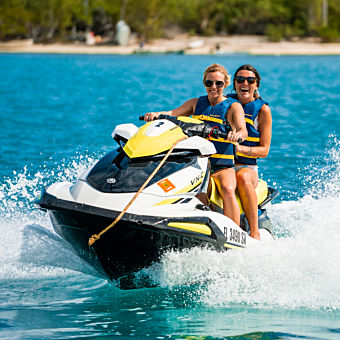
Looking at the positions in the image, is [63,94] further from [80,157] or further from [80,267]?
[80,267]

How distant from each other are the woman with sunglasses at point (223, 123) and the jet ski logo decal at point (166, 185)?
1.84ft

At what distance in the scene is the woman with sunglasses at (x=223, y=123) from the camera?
4.58 m

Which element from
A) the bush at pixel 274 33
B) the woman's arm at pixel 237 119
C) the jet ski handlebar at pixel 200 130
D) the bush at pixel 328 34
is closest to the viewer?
the jet ski handlebar at pixel 200 130

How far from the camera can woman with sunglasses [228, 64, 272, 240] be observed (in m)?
4.76

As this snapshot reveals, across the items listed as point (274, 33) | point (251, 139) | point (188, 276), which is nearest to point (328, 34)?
point (274, 33)

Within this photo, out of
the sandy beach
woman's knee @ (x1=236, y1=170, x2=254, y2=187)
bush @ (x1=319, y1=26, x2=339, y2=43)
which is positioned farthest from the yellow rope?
bush @ (x1=319, y1=26, x2=339, y2=43)

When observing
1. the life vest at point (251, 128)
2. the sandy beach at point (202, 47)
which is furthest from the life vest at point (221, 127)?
the sandy beach at point (202, 47)

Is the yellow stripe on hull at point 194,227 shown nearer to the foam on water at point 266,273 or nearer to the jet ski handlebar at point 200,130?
the foam on water at point 266,273

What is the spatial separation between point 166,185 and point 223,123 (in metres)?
0.74

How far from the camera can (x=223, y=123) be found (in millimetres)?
4617

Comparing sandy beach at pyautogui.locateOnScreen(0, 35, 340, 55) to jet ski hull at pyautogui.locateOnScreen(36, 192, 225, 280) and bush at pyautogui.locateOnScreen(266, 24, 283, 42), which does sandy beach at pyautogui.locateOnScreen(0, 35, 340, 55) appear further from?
jet ski hull at pyautogui.locateOnScreen(36, 192, 225, 280)

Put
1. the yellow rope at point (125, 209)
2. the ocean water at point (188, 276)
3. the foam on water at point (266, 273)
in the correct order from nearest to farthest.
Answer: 1. the yellow rope at point (125, 209)
2. the ocean water at point (188, 276)
3. the foam on water at point (266, 273)

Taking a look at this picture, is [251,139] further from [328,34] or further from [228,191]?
[328,34]

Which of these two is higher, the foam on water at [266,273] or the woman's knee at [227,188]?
the woman's knee at [227,188]
